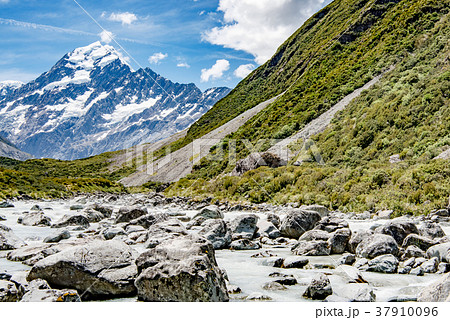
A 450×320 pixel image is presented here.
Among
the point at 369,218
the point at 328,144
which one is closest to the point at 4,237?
the point at 369,218

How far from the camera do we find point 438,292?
5191 millimetres

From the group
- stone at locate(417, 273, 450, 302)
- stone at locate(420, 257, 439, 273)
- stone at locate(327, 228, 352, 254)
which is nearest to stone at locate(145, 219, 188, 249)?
stone at locate(327, 228, 352, 254)

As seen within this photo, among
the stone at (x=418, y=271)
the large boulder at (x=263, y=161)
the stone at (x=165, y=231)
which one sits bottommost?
the stone at (x=418, y=271)

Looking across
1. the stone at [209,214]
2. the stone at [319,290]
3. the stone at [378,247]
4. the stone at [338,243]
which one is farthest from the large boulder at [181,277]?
the stone at [209,214]

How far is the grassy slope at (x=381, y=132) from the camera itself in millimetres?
17203

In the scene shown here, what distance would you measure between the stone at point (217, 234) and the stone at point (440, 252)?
6505 millimetres

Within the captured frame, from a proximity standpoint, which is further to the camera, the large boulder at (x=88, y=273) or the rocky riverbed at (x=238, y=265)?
the large boulder at (x=88, y=273)

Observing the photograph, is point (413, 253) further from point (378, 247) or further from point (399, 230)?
point (399, 230)

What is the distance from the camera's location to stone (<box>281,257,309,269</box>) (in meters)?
8.98

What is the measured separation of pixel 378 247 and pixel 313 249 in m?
2.01

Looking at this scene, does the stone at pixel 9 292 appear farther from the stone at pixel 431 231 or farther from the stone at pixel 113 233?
the stone at pixel 431 231
